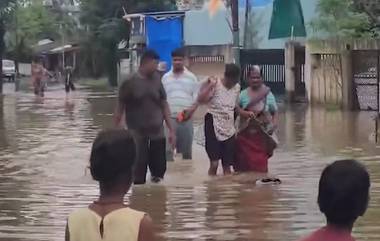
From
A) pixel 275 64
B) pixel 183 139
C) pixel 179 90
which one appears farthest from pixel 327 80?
pixel 179 90

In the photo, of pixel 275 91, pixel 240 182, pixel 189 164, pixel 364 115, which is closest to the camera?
pixel 240 182

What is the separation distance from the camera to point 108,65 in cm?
5616

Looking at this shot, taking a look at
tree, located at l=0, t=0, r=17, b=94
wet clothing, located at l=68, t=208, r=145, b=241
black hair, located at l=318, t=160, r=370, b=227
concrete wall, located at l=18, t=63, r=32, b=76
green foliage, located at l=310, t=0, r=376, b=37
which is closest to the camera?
black hair, located at l=318, t=160, r=370, b=227

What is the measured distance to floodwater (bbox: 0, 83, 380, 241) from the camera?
8.81 m

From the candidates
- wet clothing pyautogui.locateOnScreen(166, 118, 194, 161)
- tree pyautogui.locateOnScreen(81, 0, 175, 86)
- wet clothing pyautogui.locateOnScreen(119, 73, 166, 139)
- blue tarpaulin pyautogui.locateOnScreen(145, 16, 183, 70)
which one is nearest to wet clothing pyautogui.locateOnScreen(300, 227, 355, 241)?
wet clothing pyautogui.locateOnScreen(119, 73, 166, 139)

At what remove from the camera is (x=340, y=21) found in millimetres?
28719

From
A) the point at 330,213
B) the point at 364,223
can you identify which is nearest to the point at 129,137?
the point at 330,213

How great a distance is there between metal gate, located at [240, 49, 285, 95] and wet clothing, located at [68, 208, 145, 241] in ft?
89.1

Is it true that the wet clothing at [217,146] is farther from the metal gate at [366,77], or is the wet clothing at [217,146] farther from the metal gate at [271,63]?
the metal gate at [271,63]

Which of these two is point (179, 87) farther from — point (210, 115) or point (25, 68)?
point (25, 68)

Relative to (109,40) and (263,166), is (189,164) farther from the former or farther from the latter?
(109,40)

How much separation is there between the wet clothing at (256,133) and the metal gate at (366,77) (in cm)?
1403

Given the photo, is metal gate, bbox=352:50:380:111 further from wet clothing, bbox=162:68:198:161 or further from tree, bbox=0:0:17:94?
tree, bbox=0:0:17:94

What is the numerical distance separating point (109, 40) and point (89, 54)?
21.0 ft
